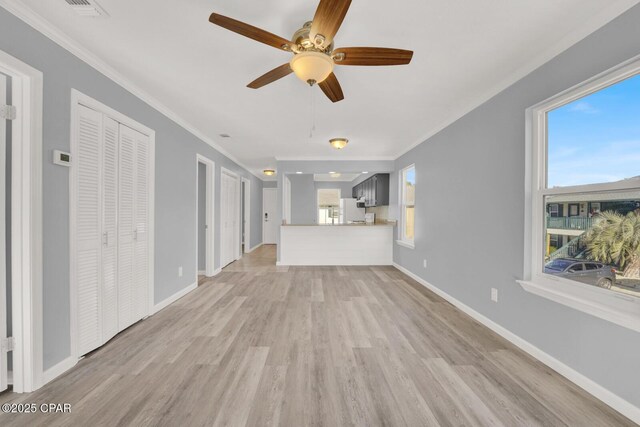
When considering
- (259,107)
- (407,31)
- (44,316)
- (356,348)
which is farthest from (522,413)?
(259,107)

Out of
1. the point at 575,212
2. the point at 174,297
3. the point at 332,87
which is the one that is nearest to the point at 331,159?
the point at 332,87

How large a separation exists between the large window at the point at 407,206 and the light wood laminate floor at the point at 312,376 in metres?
2.24

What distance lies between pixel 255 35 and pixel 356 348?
2.47m

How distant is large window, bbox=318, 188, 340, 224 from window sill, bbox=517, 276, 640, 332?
770 centimetres

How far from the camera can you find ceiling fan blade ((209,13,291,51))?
1336 mm

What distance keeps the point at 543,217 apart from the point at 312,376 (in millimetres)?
2266

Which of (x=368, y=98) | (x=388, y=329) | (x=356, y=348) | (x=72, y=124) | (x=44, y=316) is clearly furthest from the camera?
(x=368, y=98)

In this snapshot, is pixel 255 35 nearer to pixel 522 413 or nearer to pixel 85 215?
pixel 85 215

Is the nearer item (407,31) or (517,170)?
(407,31)

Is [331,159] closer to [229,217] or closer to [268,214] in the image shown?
[229,217]

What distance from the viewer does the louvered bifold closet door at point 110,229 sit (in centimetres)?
230

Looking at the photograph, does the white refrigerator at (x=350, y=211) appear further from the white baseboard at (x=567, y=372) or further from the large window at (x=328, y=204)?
the white baseboard at (x=567, y=372)

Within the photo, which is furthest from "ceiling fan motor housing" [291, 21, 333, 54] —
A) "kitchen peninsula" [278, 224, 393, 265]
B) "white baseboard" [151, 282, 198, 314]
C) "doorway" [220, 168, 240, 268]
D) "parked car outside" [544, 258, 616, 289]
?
"kitchen peninsula" [278, 224, 393, 265]

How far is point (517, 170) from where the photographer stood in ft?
7.57
